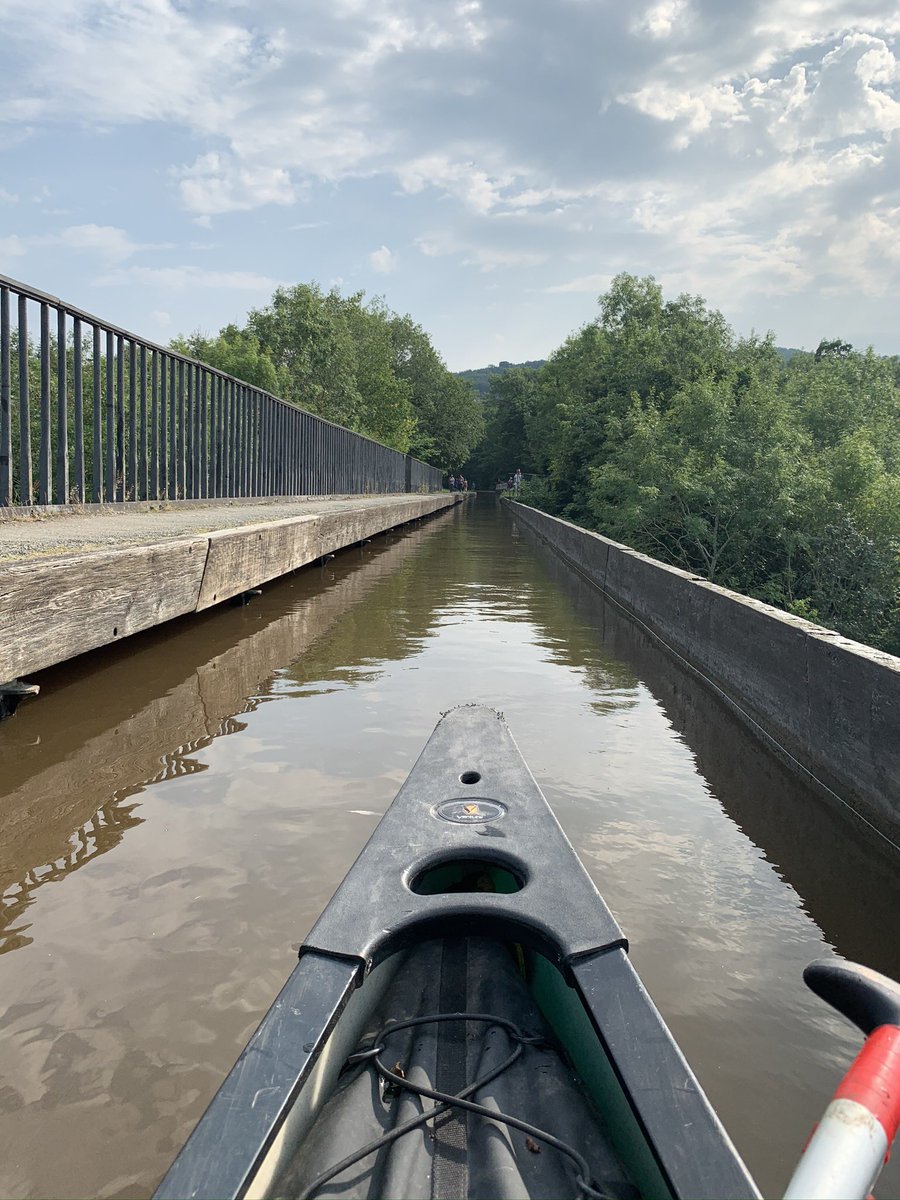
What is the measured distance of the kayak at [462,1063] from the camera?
1.20 m

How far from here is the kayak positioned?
120 cm

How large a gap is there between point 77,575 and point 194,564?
69.9 inches

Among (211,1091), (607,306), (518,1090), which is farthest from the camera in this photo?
(607,306)

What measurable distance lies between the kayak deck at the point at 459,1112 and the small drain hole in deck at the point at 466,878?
27 cm

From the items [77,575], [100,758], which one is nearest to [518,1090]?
[100,758]

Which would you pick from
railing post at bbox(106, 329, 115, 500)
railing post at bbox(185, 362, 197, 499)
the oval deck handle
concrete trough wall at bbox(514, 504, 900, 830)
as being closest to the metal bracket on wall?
the oval deck handle

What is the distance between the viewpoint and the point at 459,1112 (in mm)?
1442

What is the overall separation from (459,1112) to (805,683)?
343 cm

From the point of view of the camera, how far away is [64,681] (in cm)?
495

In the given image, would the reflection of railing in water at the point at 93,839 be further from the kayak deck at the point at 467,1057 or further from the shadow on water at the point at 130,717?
the kayak deck at the point at 467,1057

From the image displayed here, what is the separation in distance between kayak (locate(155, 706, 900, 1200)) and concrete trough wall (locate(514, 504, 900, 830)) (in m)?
2.00

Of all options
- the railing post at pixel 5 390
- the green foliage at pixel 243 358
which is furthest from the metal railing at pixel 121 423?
the green foliage at pixel 243 358

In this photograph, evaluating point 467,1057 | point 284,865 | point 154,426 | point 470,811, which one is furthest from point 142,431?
point 467,1057

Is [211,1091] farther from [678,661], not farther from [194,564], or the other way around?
[678,661]
